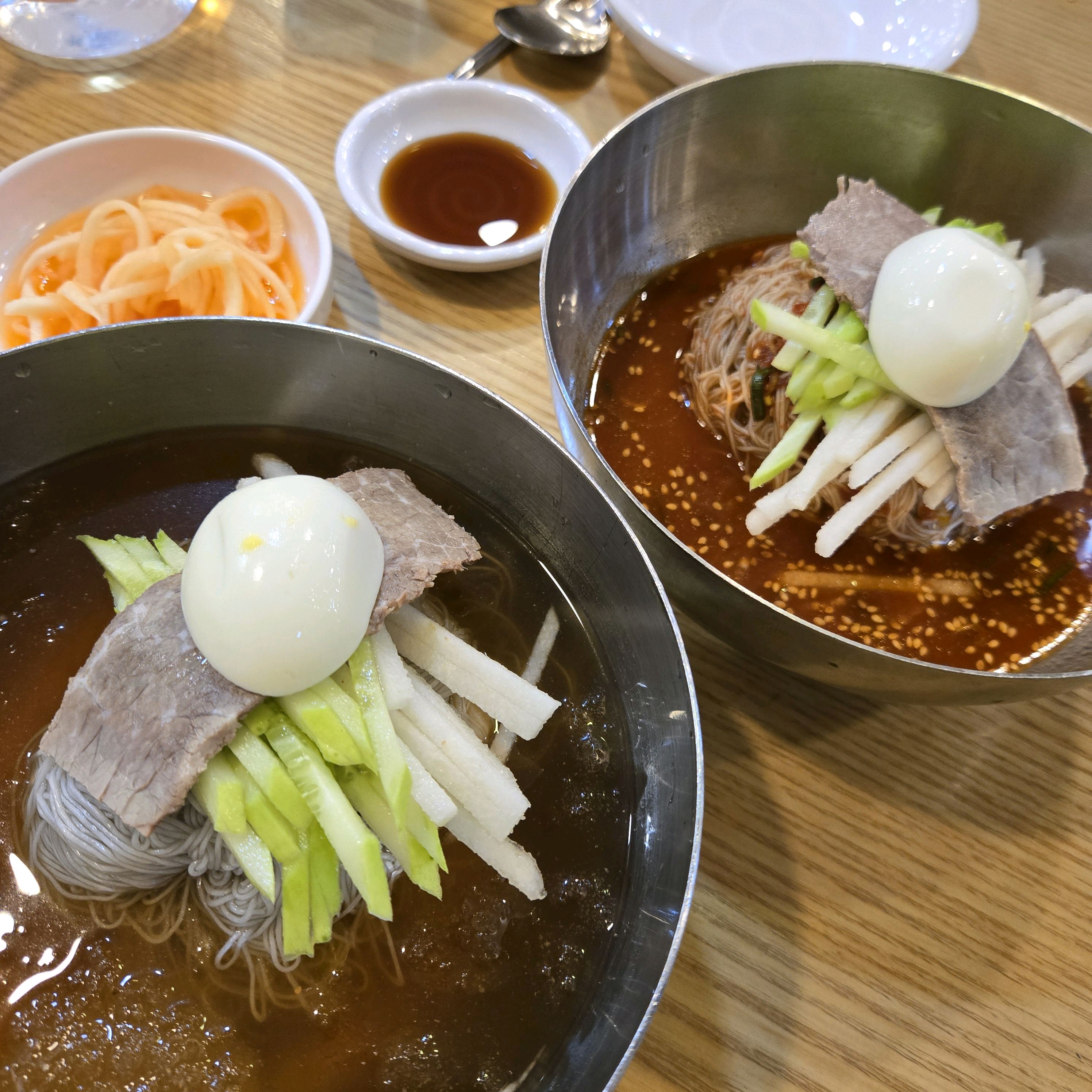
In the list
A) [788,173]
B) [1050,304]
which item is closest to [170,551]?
[788,173]

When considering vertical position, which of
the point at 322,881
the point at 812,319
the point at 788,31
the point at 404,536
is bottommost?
the point at 322,881

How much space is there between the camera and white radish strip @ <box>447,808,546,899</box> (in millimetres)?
1001

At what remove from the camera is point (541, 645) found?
116 centimetres

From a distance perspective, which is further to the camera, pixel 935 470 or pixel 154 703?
pixel 935 470

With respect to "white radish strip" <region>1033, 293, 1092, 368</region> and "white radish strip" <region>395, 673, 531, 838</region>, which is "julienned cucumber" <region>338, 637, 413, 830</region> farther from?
"white radish strip" <region>1033, 293, 1092, 368</region>

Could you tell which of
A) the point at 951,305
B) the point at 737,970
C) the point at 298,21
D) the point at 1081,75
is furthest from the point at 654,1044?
the point at 1081,75

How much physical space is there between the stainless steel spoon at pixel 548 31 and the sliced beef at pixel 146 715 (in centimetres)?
155

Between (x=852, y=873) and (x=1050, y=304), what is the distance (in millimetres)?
1023

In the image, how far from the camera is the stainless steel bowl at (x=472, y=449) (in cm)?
A: 95

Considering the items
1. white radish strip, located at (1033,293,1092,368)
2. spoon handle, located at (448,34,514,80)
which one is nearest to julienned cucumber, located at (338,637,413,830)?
white radish strip, located at (1033,293,1092,368)

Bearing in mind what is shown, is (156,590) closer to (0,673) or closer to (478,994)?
(0,673)

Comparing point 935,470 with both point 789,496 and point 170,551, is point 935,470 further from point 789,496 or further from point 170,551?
point 170,551

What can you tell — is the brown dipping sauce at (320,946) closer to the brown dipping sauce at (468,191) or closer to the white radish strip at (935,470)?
the white radish strip at (935,470)

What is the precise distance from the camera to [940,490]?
1.32 metres
